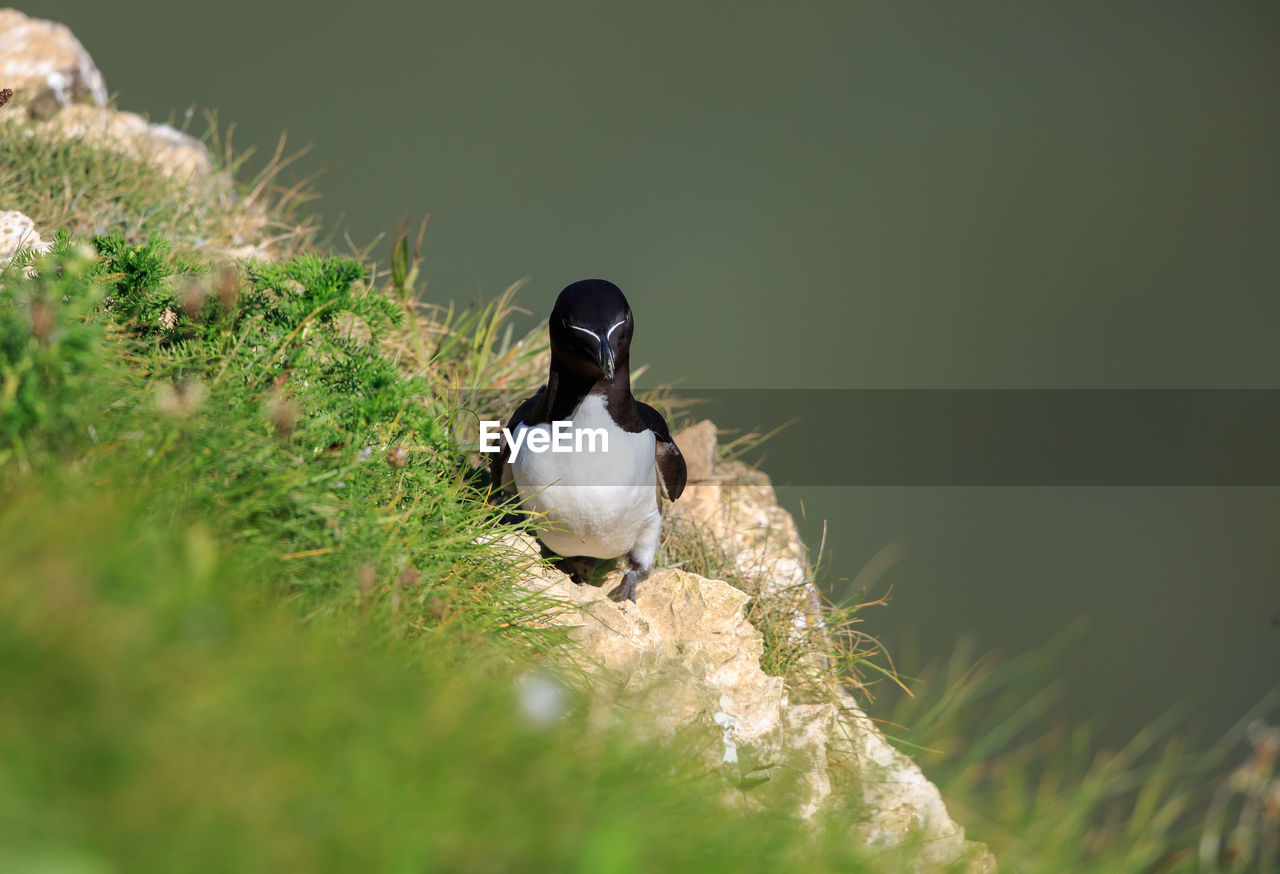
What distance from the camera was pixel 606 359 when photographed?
4.42 metres

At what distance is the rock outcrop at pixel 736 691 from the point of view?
3686 mm

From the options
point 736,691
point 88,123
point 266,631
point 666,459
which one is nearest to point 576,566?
point 666,459

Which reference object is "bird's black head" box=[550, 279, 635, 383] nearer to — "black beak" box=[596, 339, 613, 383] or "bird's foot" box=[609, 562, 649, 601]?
"black beak" box=[596, 339, 613, 383]

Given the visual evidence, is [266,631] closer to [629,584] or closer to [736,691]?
[736,691]

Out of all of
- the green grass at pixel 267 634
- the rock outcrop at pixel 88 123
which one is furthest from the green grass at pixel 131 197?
the green grass at pixel 267 634

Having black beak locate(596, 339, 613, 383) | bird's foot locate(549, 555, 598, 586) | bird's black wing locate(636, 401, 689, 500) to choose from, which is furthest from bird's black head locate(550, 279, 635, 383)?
bird's foot locate(549, 555, 598, 586)

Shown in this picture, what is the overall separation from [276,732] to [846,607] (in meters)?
4.29

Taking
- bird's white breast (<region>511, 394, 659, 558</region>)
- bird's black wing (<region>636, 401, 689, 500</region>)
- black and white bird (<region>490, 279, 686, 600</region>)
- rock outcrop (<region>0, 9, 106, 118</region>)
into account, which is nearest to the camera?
black and white bird (<region>490, 279, 686, 600</region>)

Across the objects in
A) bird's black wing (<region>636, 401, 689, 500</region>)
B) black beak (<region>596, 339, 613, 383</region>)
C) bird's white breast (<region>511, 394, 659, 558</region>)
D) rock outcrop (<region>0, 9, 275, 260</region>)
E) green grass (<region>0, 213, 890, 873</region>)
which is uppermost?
rock outcrop (<region>0, 9, 275, 260</region>)

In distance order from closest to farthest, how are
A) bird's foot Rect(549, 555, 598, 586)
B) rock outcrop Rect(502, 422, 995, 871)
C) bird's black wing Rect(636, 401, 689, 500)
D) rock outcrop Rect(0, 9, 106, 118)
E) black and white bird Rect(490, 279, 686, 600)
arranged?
rock outcrop Rect(502, 422, 995, 871) → black and white bird Rect(490, 279, 686, 600) → bird's black wing Rect(636, 401, 689, 500) → bird's foot Rect(549, 555, 598, 586) → rock outcrop Rect(0, 9, 106, 118)

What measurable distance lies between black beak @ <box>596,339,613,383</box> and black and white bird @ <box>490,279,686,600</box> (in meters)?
0.01

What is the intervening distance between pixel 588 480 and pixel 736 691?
1.26 m

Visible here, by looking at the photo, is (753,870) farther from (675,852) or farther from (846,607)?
(846,607)

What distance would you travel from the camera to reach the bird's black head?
14.7 feet
